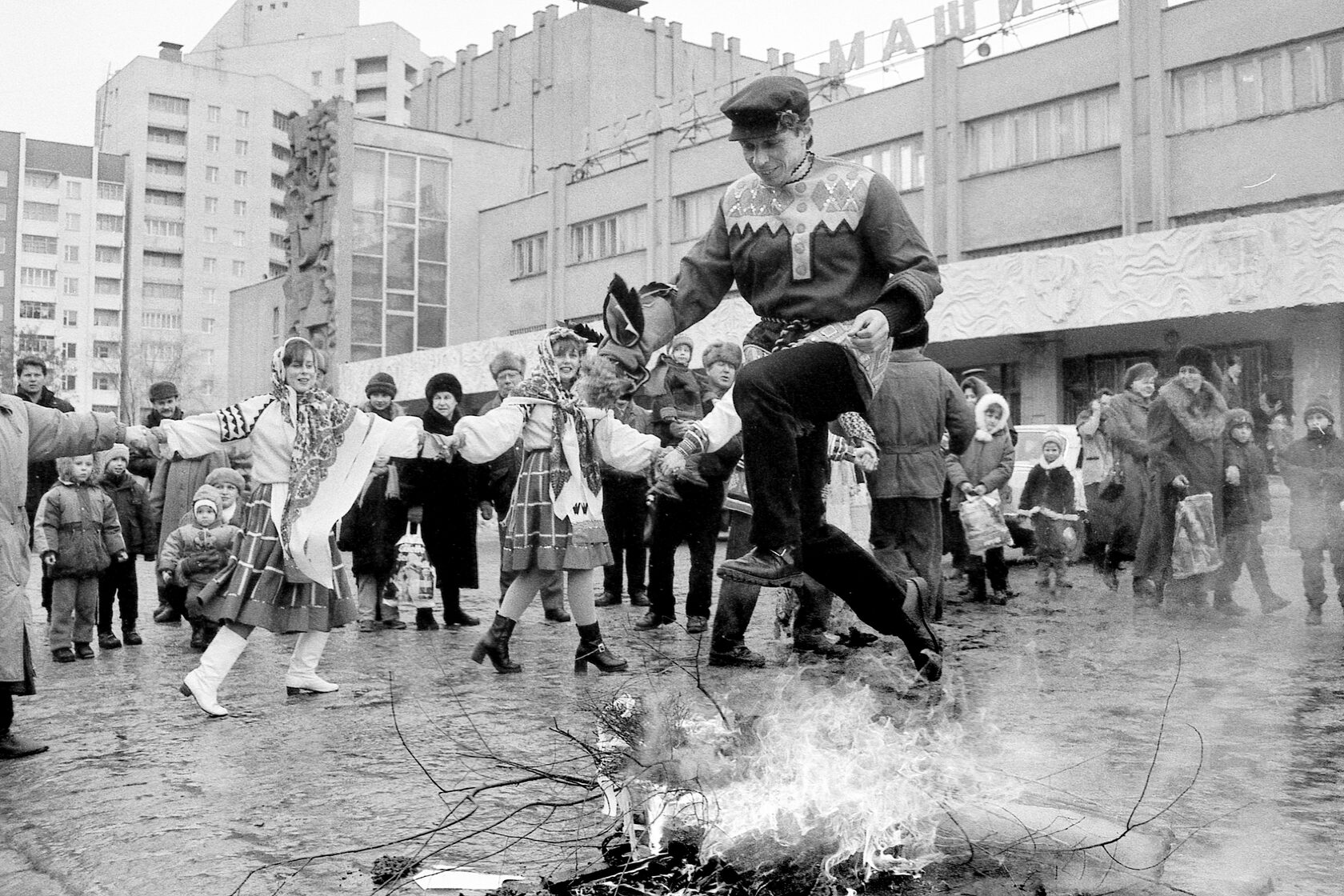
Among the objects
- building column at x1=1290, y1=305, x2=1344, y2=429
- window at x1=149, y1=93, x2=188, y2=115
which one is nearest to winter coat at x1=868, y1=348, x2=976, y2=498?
building column at x1=1290, y1=305, x2=1344, y2=429

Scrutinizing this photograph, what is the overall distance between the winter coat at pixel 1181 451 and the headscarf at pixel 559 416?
4673 millimetres

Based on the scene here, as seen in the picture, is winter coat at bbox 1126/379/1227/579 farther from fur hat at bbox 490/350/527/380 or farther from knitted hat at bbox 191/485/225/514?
knitted hat at bbox 191/485/225/514

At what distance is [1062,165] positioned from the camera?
30.8 m

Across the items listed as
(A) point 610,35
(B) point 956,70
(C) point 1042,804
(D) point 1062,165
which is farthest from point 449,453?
(A) point 610,35

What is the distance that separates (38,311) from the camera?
3703 inches

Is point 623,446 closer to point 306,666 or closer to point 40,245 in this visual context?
point 306,666

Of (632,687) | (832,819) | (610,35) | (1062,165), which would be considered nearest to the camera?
(832,819)

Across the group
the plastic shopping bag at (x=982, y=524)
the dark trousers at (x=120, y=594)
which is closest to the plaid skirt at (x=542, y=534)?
the dark trousers at (x=120, y=594)

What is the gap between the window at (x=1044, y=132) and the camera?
29953mm

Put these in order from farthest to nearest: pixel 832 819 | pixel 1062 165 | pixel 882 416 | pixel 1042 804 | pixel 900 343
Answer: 1. pixel 1062 165
2. pixel 882 416
3. pixel 900 343
4. pixel 1042 804
5. pixel 832 819

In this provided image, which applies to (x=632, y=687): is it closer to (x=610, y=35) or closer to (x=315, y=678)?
(x=315, y=678)

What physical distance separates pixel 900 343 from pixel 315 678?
3.42 m

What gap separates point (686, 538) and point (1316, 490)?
14.2 ft

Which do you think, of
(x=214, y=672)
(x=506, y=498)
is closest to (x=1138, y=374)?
(x=506, y=498)
